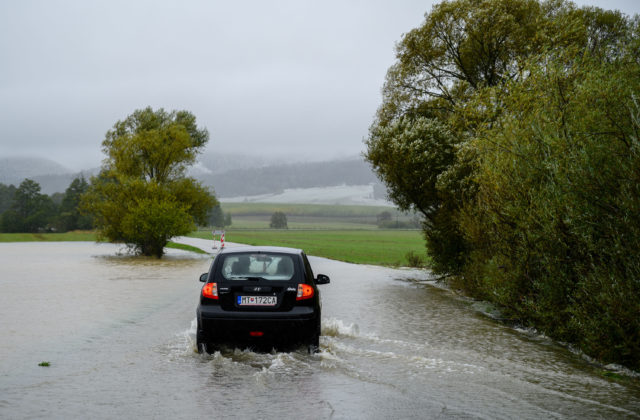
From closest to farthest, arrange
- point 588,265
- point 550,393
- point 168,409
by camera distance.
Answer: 1. point 168,409
2. point 550,393
3. point 588,265

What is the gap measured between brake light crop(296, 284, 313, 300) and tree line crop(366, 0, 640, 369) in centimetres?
386

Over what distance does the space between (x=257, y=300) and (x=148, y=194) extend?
30.6 meters

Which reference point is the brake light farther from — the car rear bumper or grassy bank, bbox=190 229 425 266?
grassy bank, bbox=190 229 425 266

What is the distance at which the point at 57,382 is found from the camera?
7.05 metres

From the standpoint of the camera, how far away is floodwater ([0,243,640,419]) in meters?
6.04

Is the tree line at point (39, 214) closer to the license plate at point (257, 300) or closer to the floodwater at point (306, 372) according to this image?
the floodwater at point (306, 372)

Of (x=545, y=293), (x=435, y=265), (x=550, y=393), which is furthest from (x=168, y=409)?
(x=435, y=265)

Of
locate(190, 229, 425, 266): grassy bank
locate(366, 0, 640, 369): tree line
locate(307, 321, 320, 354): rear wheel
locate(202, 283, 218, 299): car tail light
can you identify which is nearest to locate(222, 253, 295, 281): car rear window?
locate(202, 283, 218, 299): car tail light

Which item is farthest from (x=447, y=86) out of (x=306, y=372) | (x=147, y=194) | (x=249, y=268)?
(x=147, y=194)

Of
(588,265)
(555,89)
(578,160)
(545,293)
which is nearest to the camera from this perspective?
(578,160)

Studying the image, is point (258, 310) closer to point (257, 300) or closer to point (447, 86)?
point (257, 300)

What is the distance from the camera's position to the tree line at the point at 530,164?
8.07m

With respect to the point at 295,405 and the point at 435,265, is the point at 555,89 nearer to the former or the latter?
the point at 295,405

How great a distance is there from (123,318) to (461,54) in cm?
1670
